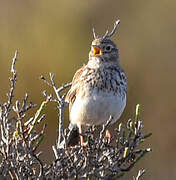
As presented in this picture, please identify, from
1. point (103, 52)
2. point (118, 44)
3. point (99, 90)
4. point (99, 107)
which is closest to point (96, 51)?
point (103, 52)

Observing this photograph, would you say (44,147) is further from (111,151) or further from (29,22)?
(111,151)

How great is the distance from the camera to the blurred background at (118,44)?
11.5 metres

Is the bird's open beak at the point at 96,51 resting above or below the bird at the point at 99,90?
above

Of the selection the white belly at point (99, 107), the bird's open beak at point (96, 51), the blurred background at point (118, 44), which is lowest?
the white belly at point (99, 107)

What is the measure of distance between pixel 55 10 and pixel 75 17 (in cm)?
52

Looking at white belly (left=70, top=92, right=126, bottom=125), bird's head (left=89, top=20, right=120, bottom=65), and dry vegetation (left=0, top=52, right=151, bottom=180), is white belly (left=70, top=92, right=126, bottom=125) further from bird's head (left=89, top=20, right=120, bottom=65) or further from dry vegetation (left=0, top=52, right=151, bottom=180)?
dry vegetation (left=0, top=52, right=151, bottom=180)

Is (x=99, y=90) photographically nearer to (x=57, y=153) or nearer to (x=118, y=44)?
(x=57, y=153)

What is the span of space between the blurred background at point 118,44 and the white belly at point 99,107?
493 centimetres

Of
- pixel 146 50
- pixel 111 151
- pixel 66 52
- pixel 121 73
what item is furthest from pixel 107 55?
pixel 146 50

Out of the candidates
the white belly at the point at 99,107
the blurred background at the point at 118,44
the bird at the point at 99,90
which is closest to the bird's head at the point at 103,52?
the bird at the point at 99,90

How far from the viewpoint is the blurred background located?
11.5 meters

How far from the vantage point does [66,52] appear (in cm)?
1207

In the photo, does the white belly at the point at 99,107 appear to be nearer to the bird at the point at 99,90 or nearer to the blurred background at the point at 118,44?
the bird at the point at 99,90

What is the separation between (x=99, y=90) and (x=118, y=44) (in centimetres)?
707
